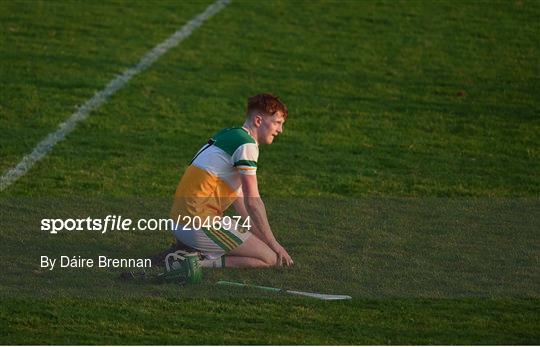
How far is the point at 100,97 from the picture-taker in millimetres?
14555

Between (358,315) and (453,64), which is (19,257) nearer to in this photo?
(358,315)

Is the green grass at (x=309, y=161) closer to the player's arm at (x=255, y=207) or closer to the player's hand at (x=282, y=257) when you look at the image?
the player's hand at (x=282, y=257)

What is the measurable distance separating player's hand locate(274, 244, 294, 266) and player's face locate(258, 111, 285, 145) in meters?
0.83

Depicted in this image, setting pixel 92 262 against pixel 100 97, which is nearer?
pixel 92 262

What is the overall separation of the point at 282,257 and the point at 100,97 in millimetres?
6150

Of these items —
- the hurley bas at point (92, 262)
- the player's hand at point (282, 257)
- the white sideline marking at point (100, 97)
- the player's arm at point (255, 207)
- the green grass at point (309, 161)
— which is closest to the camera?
the green grass at point (309, 161)

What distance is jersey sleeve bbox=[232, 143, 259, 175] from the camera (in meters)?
8.73

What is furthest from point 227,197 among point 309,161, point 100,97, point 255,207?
point 100,97

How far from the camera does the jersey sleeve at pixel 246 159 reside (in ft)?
28.7

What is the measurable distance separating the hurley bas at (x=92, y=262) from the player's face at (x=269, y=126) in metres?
1.31

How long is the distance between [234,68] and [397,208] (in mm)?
5356
